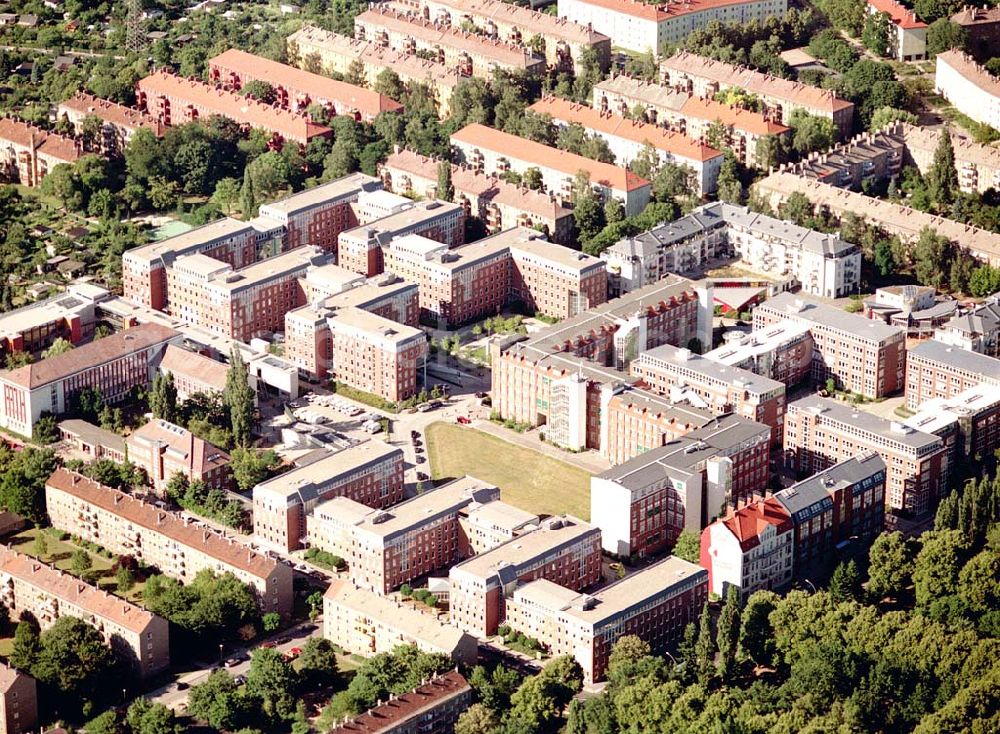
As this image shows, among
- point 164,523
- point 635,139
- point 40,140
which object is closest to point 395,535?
point 164,523

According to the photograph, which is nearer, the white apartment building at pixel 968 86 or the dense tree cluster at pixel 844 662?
the dense tree cluster at pixel 844 662

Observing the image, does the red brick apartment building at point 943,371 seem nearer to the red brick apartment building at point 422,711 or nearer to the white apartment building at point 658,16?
the red brick apartment building at point 422,711

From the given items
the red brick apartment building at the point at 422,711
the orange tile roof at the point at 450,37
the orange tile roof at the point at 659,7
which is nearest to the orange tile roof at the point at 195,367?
the red brick apartment building at the point at 422,711

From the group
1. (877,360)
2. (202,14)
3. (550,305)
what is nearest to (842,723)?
(877,360)

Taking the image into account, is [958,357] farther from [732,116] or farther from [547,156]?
[547,156]

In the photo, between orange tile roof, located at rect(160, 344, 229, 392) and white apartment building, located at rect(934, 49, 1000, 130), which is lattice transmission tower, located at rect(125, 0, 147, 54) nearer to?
orange tile roof, located at rect(160, 344, 229, 392)

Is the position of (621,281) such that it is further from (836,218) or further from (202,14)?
(202,14)

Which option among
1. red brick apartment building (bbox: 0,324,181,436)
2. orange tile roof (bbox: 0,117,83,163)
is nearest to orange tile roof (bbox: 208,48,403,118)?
orange tile roof (bbox: 0,117,83,163)
